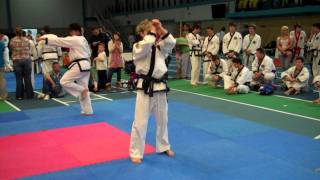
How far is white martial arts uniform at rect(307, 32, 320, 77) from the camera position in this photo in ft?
35.7

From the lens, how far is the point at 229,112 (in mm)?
7844

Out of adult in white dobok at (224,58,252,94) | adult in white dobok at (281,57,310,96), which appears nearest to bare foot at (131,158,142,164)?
adult in white dobok at (224,58,252,94)

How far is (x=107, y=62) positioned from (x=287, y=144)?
7173 mm

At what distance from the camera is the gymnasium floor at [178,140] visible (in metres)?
4.61

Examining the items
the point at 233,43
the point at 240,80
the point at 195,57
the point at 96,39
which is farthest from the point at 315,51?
the point at 96,39

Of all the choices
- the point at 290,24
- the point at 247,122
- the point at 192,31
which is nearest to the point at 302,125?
the point at 247,122

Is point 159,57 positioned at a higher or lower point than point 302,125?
Answer: higher

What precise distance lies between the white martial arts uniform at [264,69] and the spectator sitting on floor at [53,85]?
5442 mm

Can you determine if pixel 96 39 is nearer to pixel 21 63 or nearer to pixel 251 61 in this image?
pixel 21 63

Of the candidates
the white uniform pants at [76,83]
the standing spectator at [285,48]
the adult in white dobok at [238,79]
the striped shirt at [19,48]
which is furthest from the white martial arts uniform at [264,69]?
the striped shirt at [19,48]

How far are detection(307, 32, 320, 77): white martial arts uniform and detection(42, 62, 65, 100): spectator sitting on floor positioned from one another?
7.42 meters

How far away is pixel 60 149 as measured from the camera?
557cm

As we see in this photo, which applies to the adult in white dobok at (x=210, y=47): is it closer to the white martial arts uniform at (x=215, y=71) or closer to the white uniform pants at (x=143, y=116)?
the white martial arts uniform at (x=215, y=71)

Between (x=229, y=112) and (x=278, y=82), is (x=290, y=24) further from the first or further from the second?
(x=229, y=112)
